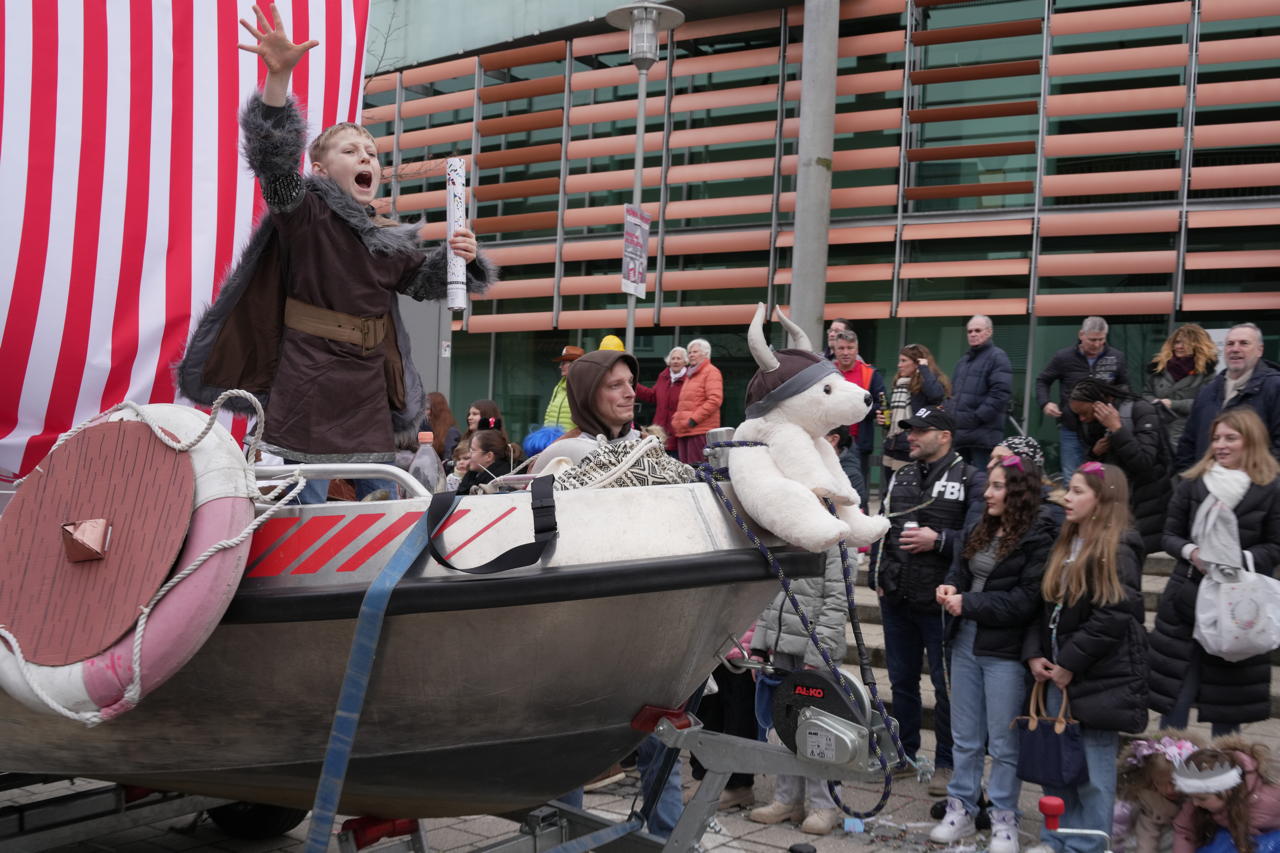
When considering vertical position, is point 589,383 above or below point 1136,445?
above

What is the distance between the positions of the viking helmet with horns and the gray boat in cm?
30

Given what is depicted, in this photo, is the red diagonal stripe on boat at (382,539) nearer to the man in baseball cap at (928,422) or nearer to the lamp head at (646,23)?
the man in baseball cap at (928,422)

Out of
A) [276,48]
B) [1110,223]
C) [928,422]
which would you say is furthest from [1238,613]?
[1110,223]

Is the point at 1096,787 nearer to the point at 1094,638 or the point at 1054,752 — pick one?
the point at 1054,752

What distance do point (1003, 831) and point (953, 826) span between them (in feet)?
0.74

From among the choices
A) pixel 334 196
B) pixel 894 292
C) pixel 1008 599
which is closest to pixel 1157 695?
pixel 1008 599

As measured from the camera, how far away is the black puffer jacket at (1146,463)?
23.2 ft

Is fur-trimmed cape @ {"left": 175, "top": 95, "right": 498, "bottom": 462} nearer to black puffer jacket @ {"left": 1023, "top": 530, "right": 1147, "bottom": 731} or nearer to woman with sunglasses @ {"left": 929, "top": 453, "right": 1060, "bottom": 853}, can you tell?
woman with sunglasses @ {"left": 929, "top": 453, "right": 1060, "bottom": 853}

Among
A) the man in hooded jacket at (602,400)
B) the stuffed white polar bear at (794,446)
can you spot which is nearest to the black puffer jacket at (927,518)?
the man in hooded jacket at (602,400)

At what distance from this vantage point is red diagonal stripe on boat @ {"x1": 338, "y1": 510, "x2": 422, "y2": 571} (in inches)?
111

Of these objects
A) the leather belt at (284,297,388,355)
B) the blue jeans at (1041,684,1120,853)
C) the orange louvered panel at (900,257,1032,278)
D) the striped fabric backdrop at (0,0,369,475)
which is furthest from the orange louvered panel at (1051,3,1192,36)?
the leather belt at (284,297,388,355)

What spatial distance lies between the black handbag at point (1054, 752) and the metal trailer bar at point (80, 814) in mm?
2915

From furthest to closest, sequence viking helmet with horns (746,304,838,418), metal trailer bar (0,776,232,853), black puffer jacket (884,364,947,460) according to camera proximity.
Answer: black puffer jacket (884,364,947,460), metal trailer bar (0,776,232,853), viking helmet with horns (746,304,838,418)

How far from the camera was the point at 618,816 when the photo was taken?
206 inches
